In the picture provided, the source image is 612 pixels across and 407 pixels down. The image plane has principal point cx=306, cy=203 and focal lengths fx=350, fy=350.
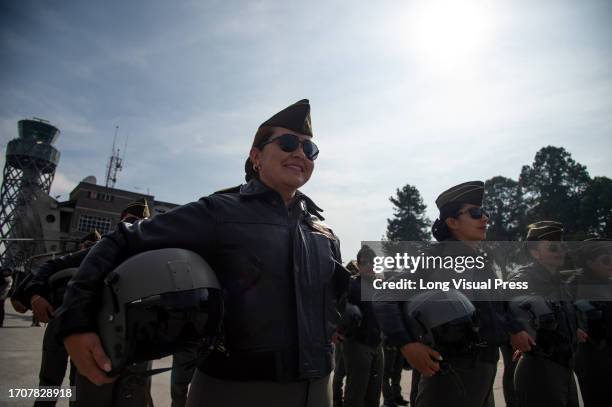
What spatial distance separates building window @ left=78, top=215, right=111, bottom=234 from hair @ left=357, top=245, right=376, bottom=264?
52.6 metres

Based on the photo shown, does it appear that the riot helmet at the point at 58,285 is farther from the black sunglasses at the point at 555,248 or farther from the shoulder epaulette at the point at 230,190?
the black sunglasses at the point at 555,248

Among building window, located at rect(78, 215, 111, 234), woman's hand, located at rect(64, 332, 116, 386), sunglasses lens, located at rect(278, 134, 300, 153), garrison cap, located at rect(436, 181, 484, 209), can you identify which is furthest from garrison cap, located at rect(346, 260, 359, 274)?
building window, located at rect(78, 215, 111, 234)

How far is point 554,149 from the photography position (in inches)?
1902

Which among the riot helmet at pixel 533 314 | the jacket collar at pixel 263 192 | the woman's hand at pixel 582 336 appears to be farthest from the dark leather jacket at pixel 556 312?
the jacket collar at pixel 263 192

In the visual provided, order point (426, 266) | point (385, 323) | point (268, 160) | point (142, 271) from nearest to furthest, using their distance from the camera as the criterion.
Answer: point (142, 271) → point (268, 160) → point (385, 323) → point (426, 266)

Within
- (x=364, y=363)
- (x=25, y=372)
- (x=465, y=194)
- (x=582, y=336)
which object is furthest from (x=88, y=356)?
(x=25, y=372)

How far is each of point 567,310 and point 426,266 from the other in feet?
6.98

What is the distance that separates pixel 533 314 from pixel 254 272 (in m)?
3.27

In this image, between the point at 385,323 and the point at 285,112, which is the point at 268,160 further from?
the point at 385,323

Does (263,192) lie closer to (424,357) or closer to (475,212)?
(424,357)

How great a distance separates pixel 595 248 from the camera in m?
5.20

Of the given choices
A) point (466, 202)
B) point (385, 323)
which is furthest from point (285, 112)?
point (466, 202)

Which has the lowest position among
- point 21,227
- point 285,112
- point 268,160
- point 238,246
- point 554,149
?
point 238,246

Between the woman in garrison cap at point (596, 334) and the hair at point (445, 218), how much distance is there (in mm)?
2594
